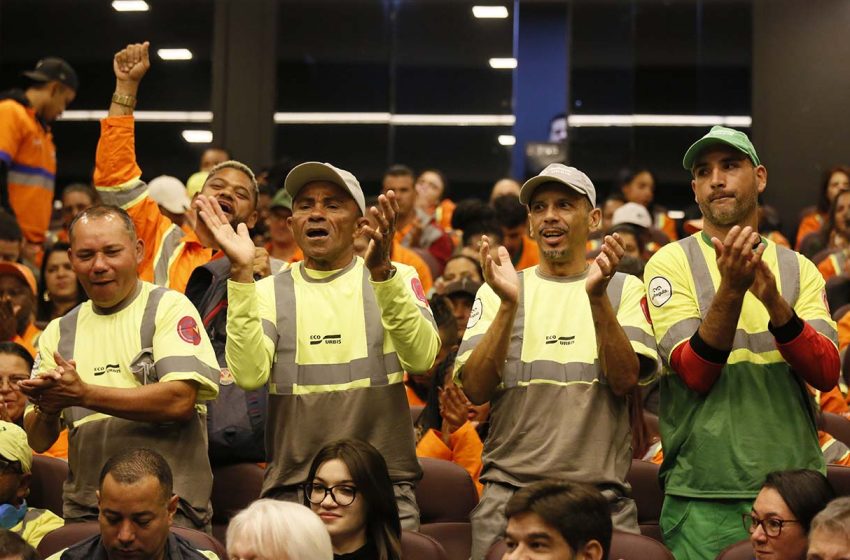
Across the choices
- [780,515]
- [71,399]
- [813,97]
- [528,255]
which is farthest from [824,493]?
[813,97]

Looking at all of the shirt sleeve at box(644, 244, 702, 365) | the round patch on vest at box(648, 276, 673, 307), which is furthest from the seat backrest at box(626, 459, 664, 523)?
the round patch on vest at box(648, 276, 673, 307)

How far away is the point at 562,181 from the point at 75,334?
178 cm

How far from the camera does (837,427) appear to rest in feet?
19.4

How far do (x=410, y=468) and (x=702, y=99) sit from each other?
10.3 m

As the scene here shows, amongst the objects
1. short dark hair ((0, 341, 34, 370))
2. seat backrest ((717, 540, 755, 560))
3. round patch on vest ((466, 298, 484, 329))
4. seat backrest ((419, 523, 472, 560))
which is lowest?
seat backrest ((419, 523, 472, 560))

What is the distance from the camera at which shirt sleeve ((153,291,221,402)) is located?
15.2 ft

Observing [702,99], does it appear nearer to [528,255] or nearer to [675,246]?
[528,255]

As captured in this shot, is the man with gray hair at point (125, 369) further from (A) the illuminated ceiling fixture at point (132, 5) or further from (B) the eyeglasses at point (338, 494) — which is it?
(A) the illuminated ceiling fixture at point (132, 5)

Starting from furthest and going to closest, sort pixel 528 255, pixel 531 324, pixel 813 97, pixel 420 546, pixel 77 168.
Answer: pixel 77 168 < pixel 813 97 < pixel 528 255 < pixel 531 324 < pixel 420 546

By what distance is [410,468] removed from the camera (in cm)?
475

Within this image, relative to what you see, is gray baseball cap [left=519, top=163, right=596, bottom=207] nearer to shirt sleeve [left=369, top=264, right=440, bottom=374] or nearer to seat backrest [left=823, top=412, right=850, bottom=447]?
shirt sleeve [left=369, top=264, right=440, bottom=374]

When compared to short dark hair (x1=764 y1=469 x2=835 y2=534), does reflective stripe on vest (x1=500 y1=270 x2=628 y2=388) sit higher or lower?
higher

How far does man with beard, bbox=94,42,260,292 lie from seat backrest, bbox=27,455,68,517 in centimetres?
98

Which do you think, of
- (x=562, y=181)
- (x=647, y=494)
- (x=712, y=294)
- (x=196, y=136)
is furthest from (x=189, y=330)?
(x=196, y=136)
